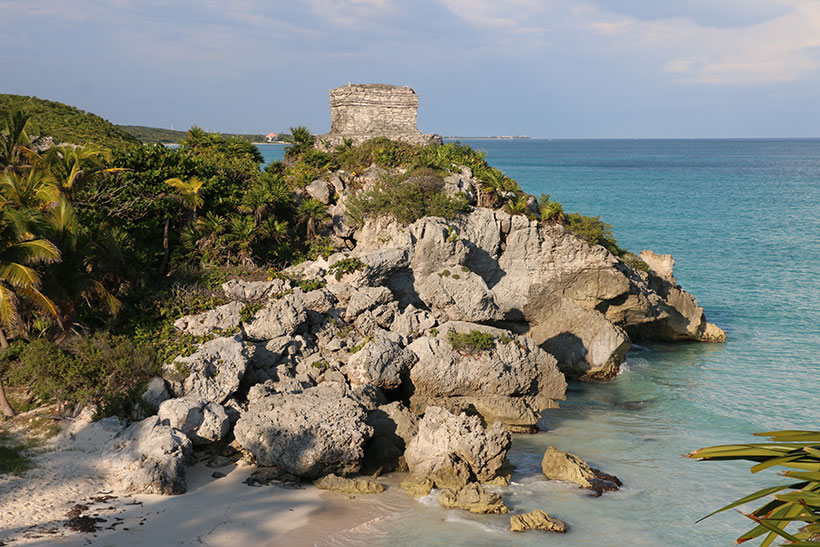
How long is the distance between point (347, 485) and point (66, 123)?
97.1 feet

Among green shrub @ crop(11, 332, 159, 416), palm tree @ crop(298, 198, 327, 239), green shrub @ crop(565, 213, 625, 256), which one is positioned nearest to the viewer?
green shrub @ crop(11, 332, 159, 416)

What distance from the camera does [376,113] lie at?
957 inches

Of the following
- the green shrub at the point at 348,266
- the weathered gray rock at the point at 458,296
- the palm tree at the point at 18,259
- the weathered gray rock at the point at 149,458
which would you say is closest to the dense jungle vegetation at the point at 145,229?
the palm tree at the point at 18,259

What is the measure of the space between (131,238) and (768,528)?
53.9 feet

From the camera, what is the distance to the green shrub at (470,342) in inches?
635

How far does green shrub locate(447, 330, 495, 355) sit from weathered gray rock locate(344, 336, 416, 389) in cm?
130

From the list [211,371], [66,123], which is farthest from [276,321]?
[66,123]

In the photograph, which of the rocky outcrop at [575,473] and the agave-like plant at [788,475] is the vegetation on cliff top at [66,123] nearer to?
the rocky outcrop at [575,473]

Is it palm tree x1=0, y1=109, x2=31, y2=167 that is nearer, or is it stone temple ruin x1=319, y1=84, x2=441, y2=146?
palm tree x1=0, y1=109, x2=31, y2=167

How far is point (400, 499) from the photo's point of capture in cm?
1220

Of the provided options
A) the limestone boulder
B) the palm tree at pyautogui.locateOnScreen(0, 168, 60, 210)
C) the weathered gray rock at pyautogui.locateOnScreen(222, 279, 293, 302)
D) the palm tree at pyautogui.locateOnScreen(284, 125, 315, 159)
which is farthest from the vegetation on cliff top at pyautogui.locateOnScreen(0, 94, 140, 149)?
the limestone boulder

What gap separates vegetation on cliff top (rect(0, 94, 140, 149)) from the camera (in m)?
30.5

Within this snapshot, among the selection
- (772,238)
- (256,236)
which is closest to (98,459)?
(256,236)

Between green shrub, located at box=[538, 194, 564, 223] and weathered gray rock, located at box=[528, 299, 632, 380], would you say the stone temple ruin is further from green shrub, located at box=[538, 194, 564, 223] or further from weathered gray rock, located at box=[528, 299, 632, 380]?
weathered gray rock, located at box=[528, 299, 632, 380]
